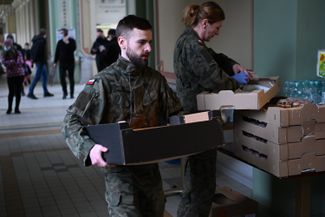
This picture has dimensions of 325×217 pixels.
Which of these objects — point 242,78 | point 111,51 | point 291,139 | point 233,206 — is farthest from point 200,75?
point 111,51

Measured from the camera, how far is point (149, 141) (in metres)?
2.10

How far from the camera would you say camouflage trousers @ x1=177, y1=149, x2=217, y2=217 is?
10.3 feet

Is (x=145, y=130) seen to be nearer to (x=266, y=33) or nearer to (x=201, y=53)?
(x=201, y=53)

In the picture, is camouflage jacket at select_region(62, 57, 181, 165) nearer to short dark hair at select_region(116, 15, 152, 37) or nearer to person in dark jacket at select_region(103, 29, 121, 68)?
short dark hair at select_region(116, 15, 152, 37)

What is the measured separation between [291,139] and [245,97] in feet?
1.08

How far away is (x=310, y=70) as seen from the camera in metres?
3.32

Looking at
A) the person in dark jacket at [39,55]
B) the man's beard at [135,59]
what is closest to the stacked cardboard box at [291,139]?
the man's beard at [135,59]

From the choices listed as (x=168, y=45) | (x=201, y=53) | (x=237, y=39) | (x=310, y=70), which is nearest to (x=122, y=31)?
(x=201, y=53)

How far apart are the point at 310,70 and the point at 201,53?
822 mm

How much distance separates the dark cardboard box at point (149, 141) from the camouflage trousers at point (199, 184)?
2.79 feet

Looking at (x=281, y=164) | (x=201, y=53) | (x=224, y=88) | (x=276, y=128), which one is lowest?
(x=281, y=164)

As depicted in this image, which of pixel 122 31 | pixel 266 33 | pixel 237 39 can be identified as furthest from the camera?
pixel 237 39

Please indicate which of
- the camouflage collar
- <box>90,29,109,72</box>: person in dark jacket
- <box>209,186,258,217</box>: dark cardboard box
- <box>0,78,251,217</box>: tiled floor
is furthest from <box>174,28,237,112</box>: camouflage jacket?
<box>90,29,109,72</box>: person in dark jacket

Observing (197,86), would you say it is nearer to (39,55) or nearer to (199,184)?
(199,184)
